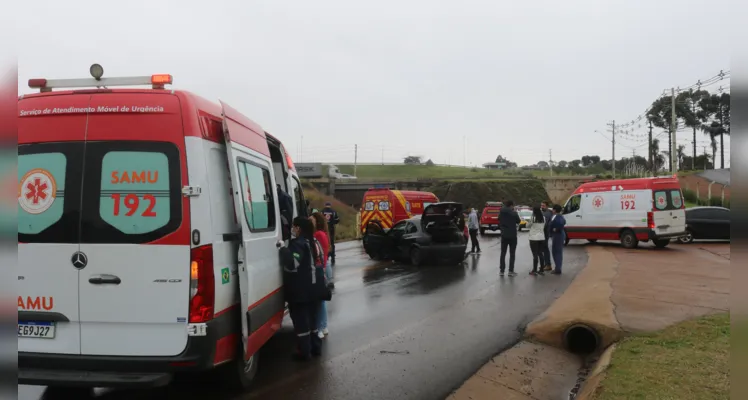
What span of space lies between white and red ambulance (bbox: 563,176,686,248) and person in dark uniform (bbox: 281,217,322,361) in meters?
17.2

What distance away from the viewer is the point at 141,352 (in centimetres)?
404

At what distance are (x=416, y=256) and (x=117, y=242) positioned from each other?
12.3m

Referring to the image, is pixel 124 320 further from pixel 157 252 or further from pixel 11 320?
pixel 11 320

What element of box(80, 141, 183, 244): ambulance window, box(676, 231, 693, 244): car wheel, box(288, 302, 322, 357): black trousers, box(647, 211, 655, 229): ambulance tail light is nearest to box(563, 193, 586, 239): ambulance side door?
box(647, 211, 655, 229): ambulance tail light

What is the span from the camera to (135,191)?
414cm

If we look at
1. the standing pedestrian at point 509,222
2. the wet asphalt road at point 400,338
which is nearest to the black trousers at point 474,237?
the wet asphalt road at point 400,338

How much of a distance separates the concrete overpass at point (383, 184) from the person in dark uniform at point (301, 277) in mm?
53095

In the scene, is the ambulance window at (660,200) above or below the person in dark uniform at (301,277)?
above

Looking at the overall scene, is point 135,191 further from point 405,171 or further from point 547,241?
point 405,171

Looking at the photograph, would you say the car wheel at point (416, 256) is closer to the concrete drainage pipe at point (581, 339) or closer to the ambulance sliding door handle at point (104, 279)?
the concrete drainage pipe at point (581, 339)

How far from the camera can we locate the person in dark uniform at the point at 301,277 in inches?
239

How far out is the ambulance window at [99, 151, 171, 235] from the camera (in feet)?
13.4

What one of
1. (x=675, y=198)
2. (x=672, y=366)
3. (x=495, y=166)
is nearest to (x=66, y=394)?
(x=672, y=366)

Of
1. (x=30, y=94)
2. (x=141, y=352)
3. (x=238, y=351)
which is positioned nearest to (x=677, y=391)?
(x=238, y=351)
